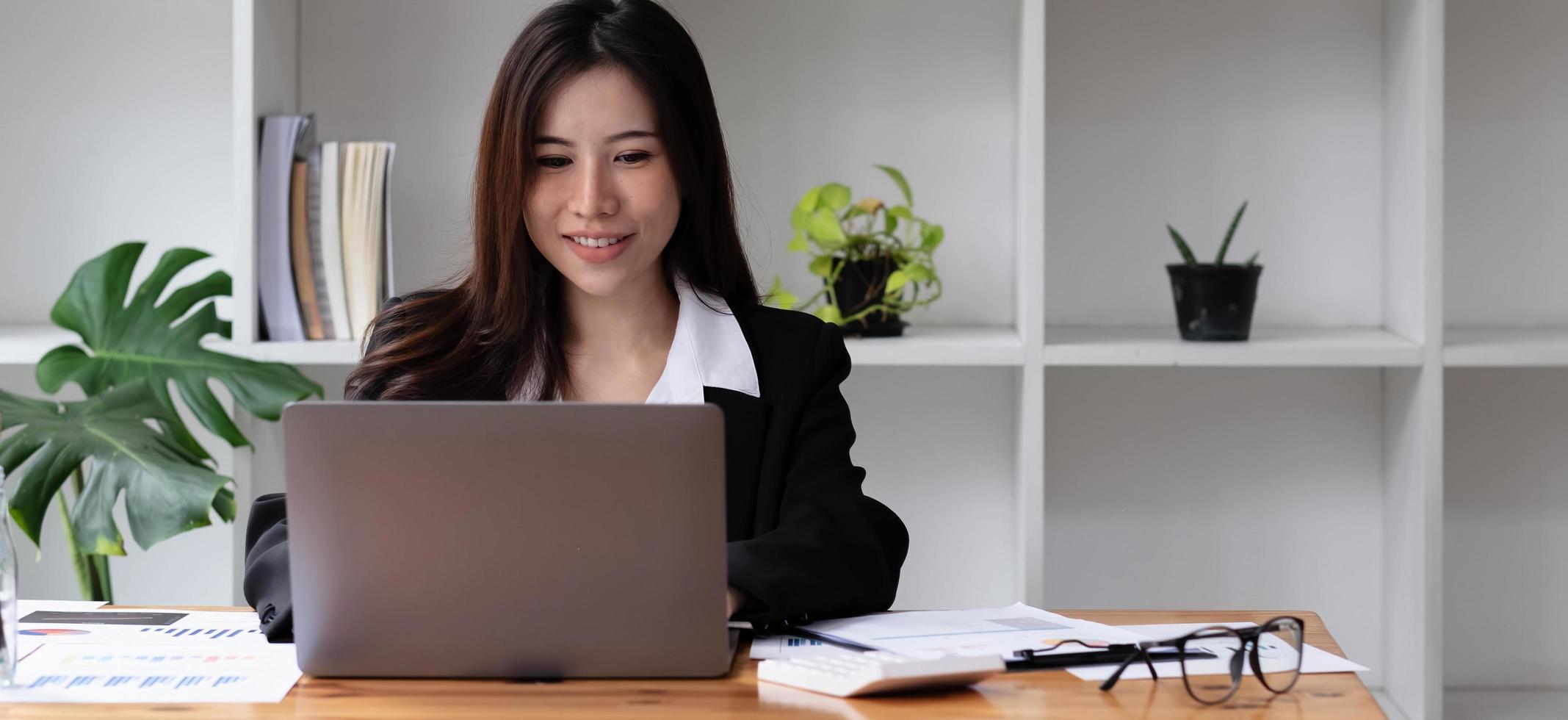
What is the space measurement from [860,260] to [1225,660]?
1.19 metres

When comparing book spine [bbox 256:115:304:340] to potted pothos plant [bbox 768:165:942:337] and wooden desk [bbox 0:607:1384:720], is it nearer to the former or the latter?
potted pothos plant [bbox 768:165:942:337]

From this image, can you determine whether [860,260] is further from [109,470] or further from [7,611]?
[7,611]

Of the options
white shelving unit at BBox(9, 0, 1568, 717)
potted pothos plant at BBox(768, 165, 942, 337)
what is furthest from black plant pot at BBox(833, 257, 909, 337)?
white shelving unit at BBox(9, 0, 1568, 717)

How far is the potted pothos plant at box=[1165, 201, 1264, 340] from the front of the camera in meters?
2.12

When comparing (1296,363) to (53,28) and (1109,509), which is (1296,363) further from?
(53,28)

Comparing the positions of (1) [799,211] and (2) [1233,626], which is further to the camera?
(1) [799,211]

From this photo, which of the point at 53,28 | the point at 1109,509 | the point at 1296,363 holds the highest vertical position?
the point at 53,28

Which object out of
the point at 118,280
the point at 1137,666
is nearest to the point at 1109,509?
the point at 1137,666

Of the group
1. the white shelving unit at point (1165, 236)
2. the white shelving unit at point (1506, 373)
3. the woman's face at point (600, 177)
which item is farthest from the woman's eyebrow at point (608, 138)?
the white shelving unit at point (1506, 373)

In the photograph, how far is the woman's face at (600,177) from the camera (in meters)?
1.50

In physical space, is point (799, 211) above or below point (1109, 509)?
above

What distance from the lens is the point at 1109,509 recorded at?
248 centimetres

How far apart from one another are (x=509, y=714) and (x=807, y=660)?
0.73ft


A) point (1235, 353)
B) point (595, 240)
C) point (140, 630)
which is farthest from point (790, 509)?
point (1235, 353)
